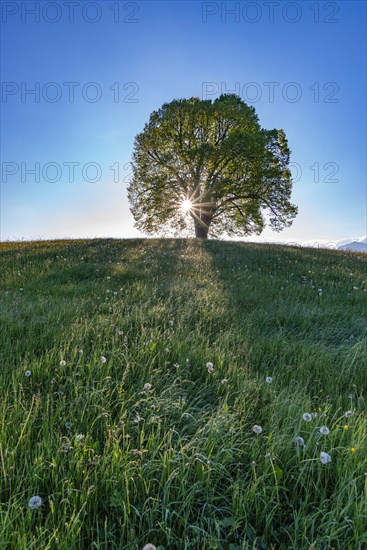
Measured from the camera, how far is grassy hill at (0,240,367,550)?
1.50 meters

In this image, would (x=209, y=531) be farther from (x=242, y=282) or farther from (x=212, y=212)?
(x=212, y=212)

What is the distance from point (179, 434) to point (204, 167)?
27.2 meters

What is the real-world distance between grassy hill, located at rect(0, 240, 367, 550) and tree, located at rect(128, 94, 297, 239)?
23375mm

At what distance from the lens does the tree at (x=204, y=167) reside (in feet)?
84.6

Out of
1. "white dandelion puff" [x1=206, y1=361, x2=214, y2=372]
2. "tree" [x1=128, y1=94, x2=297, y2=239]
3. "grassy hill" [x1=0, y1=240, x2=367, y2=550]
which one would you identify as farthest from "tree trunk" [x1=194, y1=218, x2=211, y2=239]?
"white dandelion puff" [x1=206, y1=361, x2=214, y2=372]

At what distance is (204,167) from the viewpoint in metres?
26.8

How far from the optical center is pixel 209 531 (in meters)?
1.51

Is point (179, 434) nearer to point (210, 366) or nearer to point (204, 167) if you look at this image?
point (210, 366)

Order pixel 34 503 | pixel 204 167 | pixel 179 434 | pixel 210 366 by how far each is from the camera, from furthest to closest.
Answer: pixel 204 167, pixel 210 366, pixel 179 434, pixel 34 503

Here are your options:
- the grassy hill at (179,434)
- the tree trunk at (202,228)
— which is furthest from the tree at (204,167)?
the grassy hill at (179,434)

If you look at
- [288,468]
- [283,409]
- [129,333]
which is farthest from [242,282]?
[288,468]

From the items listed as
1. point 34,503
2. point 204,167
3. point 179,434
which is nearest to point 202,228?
point 204,167

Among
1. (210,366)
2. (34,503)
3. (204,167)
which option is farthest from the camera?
(204,167)

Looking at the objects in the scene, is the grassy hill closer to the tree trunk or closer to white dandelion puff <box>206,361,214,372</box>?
white dandelion puff <box>206,361,214,372</box>
